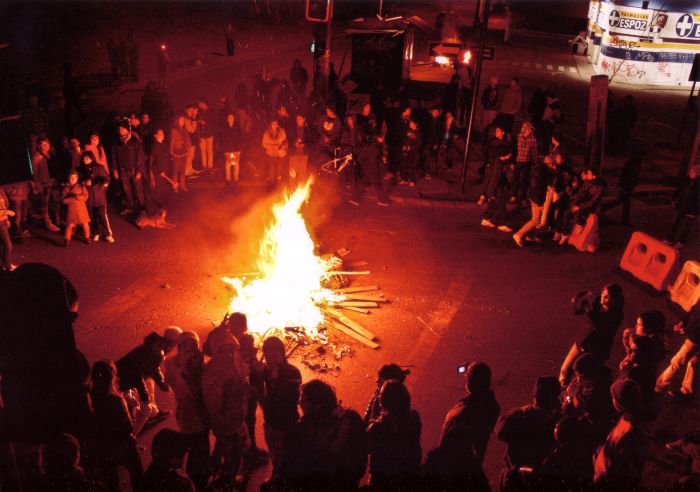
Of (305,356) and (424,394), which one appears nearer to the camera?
(424,394)

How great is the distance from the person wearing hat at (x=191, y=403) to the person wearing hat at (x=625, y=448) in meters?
3.78

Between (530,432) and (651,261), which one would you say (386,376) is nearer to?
(530,432)

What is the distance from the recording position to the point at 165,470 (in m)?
5.40

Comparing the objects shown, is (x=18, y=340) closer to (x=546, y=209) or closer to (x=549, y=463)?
(x=549, y=463)

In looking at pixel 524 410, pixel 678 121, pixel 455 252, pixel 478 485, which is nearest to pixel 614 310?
pixel 524 410

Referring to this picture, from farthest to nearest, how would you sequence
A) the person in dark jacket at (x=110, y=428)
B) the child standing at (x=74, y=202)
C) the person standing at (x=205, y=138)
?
the person standing at (x=205, y=138) < the child standing at (x=74, y=202) < the person in dark jacket at (x=110, y=428)

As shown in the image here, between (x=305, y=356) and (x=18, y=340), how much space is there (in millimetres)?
4062

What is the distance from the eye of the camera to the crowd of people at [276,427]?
5398 mm

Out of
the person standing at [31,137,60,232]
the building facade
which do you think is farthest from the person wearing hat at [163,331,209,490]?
the building facade

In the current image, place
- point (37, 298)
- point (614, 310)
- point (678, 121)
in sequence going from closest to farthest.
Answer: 1. point (37, 298)
2. point (614, 310)
3. point (678, 121)

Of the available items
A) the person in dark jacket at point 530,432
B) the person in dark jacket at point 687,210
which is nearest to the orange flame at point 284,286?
the person in dark jacket at point 530,432

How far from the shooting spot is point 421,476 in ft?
18.3

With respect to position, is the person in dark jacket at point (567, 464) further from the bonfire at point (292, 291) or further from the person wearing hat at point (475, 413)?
the bonfire at point (292, 291)

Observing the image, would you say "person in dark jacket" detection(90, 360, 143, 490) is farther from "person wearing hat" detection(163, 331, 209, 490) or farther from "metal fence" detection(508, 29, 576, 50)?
"metal fence" detection(508, 29, 576, 50)
